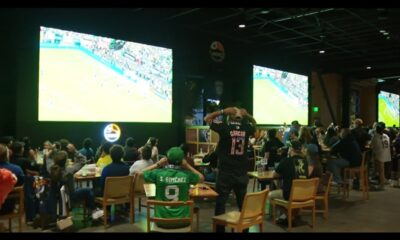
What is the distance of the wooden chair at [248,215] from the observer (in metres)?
3.92

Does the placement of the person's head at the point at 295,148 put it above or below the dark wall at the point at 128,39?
below

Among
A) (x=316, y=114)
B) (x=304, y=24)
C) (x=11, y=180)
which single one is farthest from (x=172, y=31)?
(x=316, y=114)

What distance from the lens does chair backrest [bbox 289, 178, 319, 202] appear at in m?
5.18

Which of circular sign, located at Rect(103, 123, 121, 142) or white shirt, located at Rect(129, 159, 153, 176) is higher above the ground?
circular sign, located at Rect(103, 123, 121, 142)

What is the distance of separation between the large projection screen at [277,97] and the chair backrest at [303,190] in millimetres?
7706

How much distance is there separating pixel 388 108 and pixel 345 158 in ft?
53.8

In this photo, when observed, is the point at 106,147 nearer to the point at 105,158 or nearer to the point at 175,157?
the point at 105,158

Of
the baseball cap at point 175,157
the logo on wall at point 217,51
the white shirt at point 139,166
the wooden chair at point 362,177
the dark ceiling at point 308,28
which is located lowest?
the wooden chair at point 362,177

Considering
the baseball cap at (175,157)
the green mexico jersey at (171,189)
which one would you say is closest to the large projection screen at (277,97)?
the baseball cap at (175,157)

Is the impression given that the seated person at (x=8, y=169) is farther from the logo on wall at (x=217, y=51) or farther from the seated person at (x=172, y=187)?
the logo on wall at (x=217, y=51)

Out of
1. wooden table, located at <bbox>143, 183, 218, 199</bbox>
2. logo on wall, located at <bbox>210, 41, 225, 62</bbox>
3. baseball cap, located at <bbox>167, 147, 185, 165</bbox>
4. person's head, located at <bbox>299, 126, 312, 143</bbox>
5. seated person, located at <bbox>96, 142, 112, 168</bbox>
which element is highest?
logo on wall, located at <bbox>210, 41, 225, 62</bbox>

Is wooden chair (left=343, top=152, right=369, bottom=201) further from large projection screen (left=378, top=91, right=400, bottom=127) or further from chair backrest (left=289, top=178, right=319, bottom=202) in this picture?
large projection screen (left=378, top=91, right=400, bottom=127)

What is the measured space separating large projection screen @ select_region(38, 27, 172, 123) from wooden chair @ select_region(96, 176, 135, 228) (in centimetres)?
348

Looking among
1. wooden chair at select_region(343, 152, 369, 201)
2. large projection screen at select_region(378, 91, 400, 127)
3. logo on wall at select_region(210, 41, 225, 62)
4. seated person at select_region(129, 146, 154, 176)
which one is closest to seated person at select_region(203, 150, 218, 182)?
seated person at select_region(129, 146, 154, 176)
